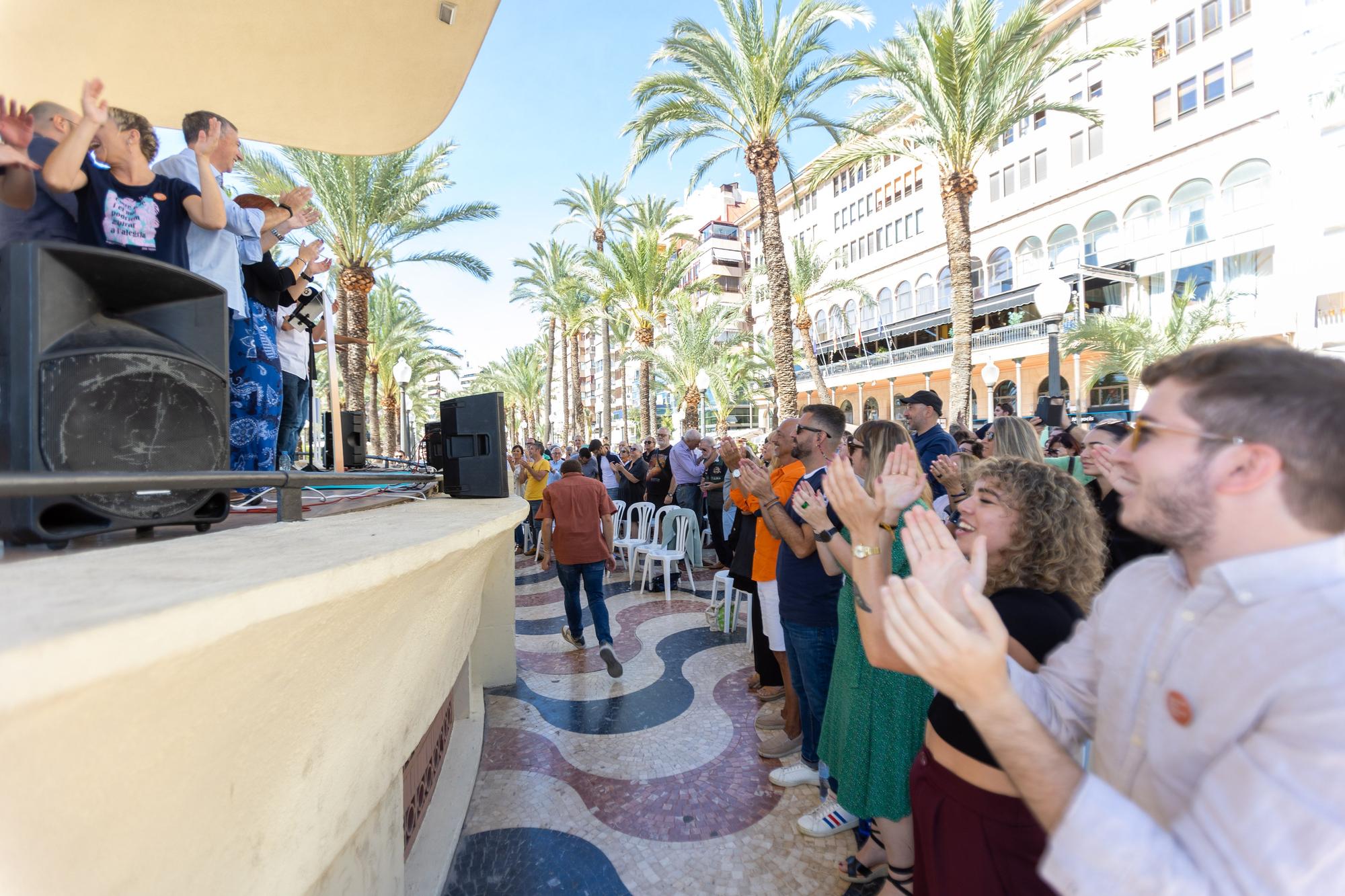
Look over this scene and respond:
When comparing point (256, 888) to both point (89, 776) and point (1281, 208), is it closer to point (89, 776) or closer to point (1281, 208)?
point (89, 776)

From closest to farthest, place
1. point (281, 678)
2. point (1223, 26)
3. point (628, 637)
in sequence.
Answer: point (281, 678)
point (628, 637)
point (1223, 26)

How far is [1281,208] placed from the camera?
21234mm

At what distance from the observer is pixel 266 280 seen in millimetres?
3404

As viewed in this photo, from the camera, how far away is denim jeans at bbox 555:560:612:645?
5383mm

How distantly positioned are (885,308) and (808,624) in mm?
40872

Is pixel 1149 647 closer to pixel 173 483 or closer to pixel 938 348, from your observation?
pixel 173 483

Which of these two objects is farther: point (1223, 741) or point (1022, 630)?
point (1022, 630)

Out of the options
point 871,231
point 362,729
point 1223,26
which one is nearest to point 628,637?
point 362,729

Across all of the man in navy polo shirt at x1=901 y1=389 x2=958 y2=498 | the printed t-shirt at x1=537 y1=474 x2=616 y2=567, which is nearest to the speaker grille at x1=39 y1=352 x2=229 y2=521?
the printed t-shirt at x1=537 y1=474 x2=616 y2=567

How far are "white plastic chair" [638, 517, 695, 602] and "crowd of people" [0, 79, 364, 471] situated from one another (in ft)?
14.7

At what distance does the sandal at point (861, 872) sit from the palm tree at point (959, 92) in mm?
10174

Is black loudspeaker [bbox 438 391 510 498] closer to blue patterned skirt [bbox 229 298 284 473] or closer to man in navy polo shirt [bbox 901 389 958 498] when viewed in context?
blue patterned skirt [bbox 229 298 284 473]

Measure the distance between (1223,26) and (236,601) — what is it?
36.0 meters

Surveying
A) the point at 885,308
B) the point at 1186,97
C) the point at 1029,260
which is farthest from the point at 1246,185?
the point at 885,308
